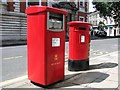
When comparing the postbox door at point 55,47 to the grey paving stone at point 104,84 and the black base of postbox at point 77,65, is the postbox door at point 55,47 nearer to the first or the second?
the grey paving stone at point 104,84

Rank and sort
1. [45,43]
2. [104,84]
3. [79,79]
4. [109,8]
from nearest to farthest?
1. [45,43]
2. [104,84]
3. [79,79]
4. [109,8]

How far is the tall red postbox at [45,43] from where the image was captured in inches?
189

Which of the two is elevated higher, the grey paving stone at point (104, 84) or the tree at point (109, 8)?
the tree at point (109, 8)

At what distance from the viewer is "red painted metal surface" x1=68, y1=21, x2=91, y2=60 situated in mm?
6605

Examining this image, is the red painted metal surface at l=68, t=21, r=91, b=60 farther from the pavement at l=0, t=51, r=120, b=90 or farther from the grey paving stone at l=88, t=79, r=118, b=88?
the grey paving stone at l=88, t=79, r=118, b=88

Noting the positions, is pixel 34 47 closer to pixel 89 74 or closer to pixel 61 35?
pixel 61 35

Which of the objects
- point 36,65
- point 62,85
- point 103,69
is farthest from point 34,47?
point 103,69

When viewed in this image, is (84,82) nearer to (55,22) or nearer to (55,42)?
(55,42)

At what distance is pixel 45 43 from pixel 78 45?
2068 millimetres

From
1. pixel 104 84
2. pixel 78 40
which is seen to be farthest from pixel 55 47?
pixel 78 40

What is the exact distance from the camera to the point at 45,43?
479 centimetres

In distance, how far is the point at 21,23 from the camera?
24.9 meters

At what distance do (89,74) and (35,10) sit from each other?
2519mm

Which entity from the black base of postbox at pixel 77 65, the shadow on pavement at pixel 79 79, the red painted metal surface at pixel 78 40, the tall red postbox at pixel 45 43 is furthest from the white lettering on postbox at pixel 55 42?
the black base of postbox at pixel 77 65
